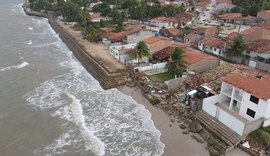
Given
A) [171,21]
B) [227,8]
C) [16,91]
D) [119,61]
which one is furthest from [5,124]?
[227,8]

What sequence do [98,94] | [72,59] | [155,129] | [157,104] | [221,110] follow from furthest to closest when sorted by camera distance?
[72,59]
[98,94]
[157,104]
[155,129]
[221,110]

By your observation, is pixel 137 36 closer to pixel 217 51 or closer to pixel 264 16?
pixel 217 51

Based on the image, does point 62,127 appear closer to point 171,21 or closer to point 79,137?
point 79,137

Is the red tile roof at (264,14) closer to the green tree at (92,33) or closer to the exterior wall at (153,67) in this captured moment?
the green tree at (92,33)

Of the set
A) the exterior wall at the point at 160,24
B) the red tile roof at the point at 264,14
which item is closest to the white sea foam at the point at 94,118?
the exterior wall at the point at 160,24

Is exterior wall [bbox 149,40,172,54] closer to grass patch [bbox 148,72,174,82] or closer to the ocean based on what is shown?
grass patch [bbox 148,72,174,82]

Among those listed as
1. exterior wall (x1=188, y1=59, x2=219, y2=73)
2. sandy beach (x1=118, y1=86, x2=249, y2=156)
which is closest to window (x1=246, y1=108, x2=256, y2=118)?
sandy beach (x1=118, y1=86, x2=249, y2=156)
